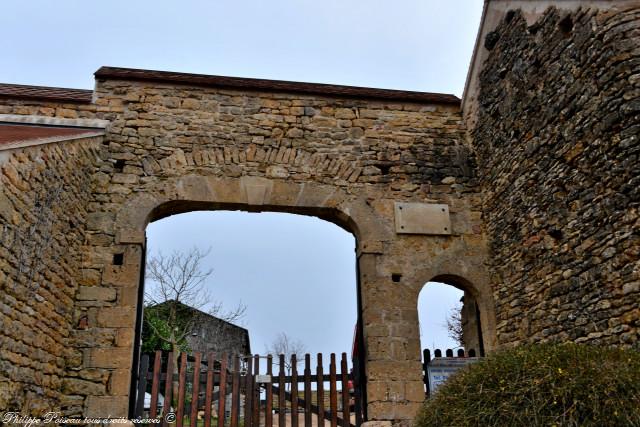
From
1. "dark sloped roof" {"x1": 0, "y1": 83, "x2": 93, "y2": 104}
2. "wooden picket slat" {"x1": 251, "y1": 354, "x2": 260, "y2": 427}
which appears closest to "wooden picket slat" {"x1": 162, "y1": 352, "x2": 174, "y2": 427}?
"wooden picket slat" {"x1": 251, "y1": 354, "x2": 260, "y2": 427}

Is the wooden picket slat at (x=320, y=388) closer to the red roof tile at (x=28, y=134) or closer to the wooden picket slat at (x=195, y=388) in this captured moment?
the wooden picket slat at (x=195, y=388)

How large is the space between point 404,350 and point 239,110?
11.8 ft

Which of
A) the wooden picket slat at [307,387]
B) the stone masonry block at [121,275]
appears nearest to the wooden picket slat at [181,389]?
the stone masonry block at [121,275]

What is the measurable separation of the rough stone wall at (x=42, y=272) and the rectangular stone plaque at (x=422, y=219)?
3654 mm

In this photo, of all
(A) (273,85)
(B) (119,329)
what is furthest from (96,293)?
(A) (273,85)

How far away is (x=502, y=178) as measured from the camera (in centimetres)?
645

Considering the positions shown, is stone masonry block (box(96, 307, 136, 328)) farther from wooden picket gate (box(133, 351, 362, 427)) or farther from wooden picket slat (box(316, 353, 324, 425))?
wooden picket slat (box(316, 353, 324, 425))

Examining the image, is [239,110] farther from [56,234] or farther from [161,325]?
[161,325]

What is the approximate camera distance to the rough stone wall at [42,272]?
4250 mm

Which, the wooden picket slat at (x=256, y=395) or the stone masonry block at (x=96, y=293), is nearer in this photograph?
the stone masonry block at (x=96, y=293)

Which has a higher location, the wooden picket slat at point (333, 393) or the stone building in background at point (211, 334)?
the stone building in background at point (211, 334)

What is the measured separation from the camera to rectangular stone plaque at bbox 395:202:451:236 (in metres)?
6.66

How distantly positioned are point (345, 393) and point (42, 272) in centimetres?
334

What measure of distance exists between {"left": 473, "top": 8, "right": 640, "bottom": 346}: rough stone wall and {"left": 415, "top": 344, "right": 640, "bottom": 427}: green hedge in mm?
1053
